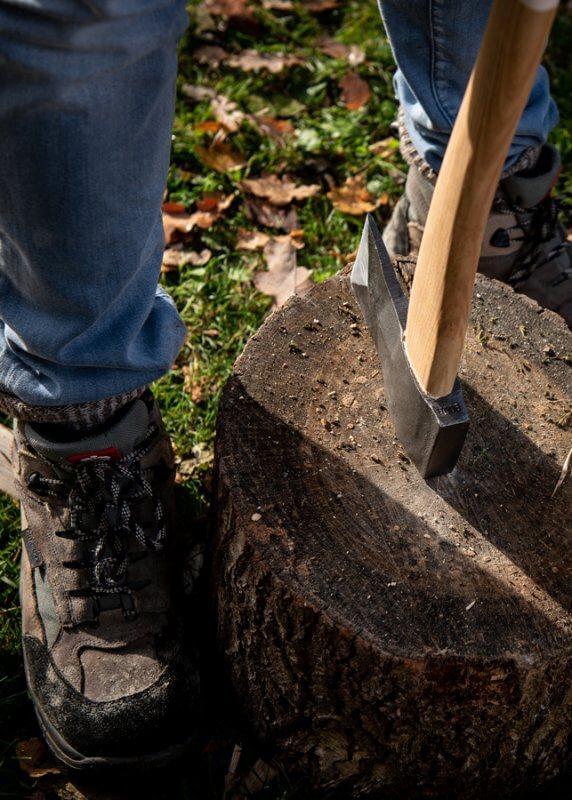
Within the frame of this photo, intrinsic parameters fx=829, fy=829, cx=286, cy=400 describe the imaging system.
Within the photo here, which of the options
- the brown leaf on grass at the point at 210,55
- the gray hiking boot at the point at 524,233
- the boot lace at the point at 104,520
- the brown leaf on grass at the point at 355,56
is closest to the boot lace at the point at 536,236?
the gray hiking boot at the point at 524,233

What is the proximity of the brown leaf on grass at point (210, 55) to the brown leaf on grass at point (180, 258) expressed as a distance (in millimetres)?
1179

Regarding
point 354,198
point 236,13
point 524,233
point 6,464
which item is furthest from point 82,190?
point 236,13

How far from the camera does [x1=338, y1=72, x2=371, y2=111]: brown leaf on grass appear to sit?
3.74m

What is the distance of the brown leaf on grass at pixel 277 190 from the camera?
3.36m

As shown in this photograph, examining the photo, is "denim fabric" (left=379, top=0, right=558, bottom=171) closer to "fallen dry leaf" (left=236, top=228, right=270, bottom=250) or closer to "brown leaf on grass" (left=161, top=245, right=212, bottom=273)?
"fallen dry leaf" (left=236, top=228, right=270, bottom=250)

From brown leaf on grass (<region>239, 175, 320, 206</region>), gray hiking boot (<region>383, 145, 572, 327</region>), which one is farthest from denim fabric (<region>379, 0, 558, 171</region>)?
brown leaf on grass (<region>239, 175, 320, 206</region>)

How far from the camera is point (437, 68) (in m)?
2.30

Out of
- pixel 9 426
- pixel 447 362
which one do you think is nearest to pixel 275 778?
pixel 447 362

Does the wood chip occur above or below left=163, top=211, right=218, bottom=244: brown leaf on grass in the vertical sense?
above

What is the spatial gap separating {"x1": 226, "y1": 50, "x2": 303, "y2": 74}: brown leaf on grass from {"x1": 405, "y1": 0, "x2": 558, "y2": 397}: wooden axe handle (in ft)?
8.23

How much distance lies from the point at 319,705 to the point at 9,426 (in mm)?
1391

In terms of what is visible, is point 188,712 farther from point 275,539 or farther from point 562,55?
point 562,55

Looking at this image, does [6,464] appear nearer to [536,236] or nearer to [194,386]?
[194,386]

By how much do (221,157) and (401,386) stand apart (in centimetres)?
203
